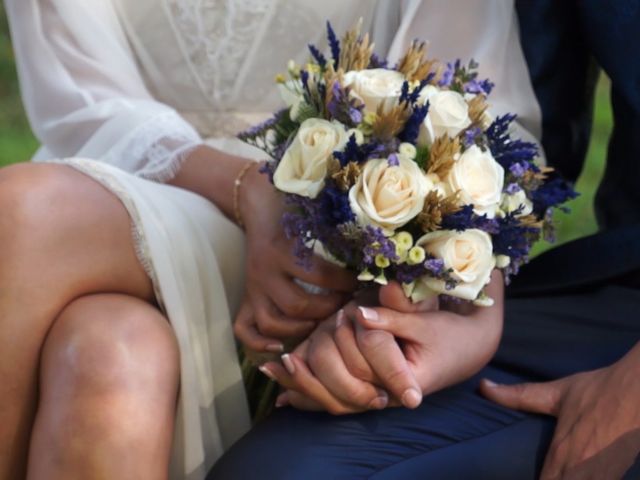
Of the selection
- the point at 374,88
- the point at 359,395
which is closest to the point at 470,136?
the point at 374,88

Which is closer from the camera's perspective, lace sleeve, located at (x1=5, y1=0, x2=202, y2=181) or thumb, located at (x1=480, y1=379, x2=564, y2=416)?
thumb, located at (x1=480, y1=379, x2=564, y2=416)

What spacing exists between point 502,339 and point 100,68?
34.4 inches

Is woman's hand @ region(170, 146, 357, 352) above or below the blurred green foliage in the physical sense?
above

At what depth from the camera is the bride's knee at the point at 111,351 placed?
5.39 feet

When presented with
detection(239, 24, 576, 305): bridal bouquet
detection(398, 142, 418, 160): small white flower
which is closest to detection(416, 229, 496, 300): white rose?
detection(239, 24, 576, 305): bridal bouquet

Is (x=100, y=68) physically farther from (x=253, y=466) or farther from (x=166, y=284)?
(x=253, y=466)

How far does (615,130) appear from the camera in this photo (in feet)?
7.06

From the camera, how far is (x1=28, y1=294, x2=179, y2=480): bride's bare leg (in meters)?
1.62

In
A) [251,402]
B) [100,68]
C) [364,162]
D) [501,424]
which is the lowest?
[251,402]

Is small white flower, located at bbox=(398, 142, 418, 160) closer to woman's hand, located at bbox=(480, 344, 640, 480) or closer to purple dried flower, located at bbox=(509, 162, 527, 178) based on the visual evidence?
purple dried flower, located at bbox=(509, 162, 527, 178)

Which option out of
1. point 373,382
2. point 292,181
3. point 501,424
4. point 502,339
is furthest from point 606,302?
point 292,181

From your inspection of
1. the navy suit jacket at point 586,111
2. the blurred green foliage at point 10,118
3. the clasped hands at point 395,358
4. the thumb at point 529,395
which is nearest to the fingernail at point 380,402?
the clasped hands at point 395,358

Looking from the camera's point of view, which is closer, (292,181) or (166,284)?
(292,181)

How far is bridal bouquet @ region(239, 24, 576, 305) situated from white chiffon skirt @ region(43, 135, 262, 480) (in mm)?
216
